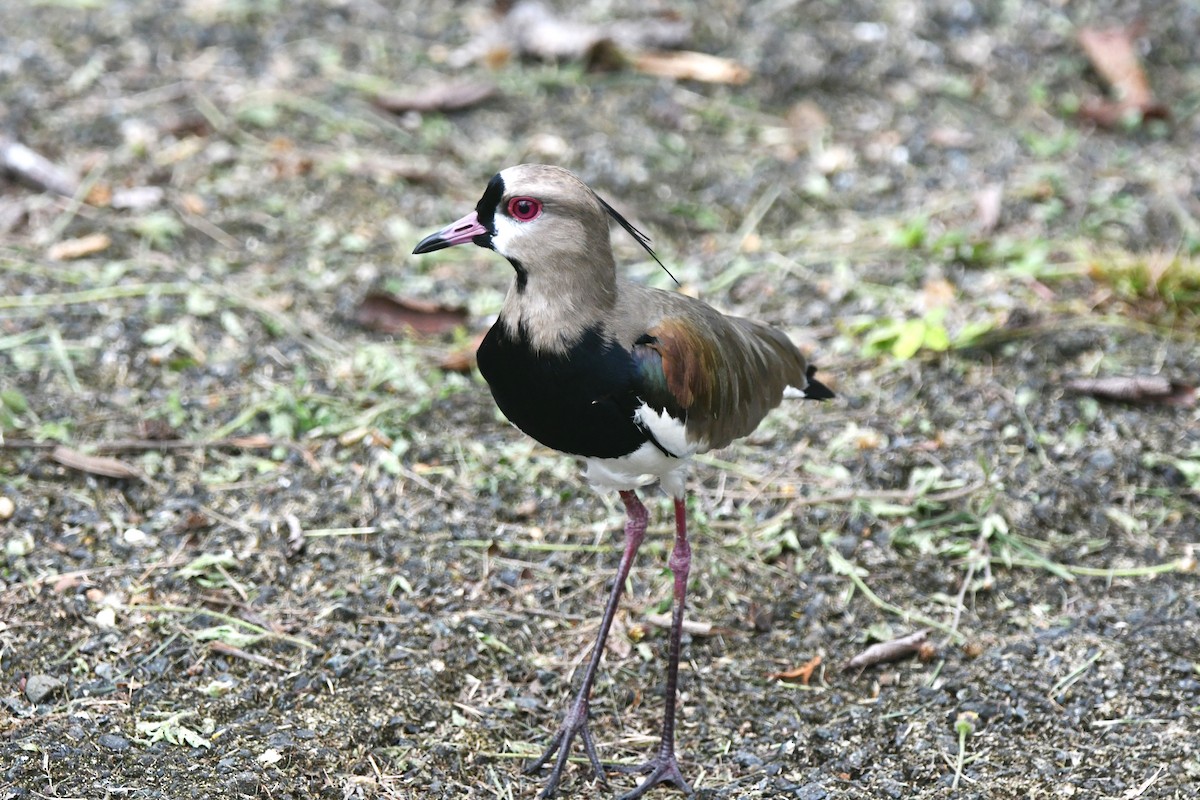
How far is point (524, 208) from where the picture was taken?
338 centimetres

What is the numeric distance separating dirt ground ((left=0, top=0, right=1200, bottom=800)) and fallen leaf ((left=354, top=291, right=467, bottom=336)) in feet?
0.23

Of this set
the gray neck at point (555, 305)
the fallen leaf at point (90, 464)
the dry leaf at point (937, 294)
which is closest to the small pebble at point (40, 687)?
the fallen leaf at point (90, 464)

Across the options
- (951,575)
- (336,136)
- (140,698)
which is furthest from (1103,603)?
(336,136)

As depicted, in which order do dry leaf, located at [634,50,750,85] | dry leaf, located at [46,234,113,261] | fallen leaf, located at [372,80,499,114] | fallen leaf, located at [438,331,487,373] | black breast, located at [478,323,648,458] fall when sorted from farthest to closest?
dry leaf, located at [634,50,750,85], fallen leaf, located at [372,80,499,114], dry leaf, located at [46,234,113,261], fallen leaf, located at [438,331,487,373], black breast, located at [478,323,648,458]

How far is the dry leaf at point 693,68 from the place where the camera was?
712 centimetres

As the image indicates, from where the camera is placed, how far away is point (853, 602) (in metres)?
4.26

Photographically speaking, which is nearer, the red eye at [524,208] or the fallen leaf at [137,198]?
the red eye at [524,208]

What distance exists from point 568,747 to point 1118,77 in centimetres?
522

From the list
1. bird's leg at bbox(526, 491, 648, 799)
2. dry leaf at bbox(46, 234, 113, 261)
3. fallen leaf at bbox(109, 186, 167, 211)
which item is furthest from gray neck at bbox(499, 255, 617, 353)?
fallen leaf at bbox(109, 186, 167, 211)

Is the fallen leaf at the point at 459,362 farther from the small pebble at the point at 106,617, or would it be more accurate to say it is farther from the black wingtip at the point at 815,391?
the small pebble at the point at 106,617

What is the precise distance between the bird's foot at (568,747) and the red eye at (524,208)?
1355 mm

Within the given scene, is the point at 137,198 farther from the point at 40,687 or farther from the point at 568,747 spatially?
the point at 568,747

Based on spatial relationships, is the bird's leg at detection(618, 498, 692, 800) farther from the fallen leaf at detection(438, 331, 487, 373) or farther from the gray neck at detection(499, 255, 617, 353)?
the fallen leaf at detection(438, 331, 487, 373)

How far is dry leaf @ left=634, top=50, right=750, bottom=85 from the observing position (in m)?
7.12
